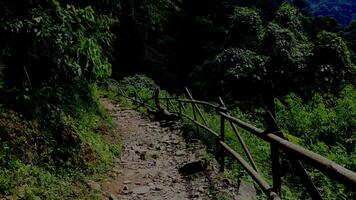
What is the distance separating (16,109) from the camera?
6.31 m

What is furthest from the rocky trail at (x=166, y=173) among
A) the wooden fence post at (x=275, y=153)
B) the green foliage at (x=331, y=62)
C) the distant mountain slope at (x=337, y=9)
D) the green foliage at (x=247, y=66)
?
the distant mountain slope at (x=337, y=9)

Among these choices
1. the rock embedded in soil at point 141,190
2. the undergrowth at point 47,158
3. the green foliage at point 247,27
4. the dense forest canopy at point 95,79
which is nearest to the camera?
the undergrowth at point 47,158

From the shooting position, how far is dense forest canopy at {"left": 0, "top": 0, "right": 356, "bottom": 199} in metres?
6.03

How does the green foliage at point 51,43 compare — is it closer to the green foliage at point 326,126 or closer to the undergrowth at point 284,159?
the undergrowth at point 284,159

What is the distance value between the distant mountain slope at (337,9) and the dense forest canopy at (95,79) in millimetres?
84988

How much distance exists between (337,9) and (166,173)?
108 metres

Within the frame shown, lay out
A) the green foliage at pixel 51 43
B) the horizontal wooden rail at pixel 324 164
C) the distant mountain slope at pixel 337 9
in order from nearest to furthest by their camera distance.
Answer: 1. the horizontal wooden rail at pixel 324 164
2. the green foliage at pixel 51 43
3. the distant mountain slope at pixel 337 9

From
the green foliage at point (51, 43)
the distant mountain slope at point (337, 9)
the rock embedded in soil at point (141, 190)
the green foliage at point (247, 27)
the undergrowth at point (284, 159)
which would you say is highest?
the distant mountain slope at point (337, 9)

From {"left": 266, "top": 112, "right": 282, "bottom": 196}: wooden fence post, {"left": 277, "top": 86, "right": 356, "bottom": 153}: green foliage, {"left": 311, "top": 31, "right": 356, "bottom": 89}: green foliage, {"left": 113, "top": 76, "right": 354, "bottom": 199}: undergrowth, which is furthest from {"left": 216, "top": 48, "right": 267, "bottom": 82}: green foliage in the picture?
{"left": 266, "top": 112, "right": 282, "bottom": 196}: wooden fence post

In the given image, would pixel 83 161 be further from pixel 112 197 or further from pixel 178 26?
pixel 178 26

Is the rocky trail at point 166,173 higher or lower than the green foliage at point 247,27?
lower

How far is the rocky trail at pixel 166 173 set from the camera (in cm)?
622

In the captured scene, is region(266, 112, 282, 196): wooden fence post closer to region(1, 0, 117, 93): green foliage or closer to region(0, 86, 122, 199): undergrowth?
region(0, 86, 122, 199): undergrowth

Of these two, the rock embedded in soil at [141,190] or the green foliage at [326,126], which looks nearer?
the rock embedded in soil at [141,190]
